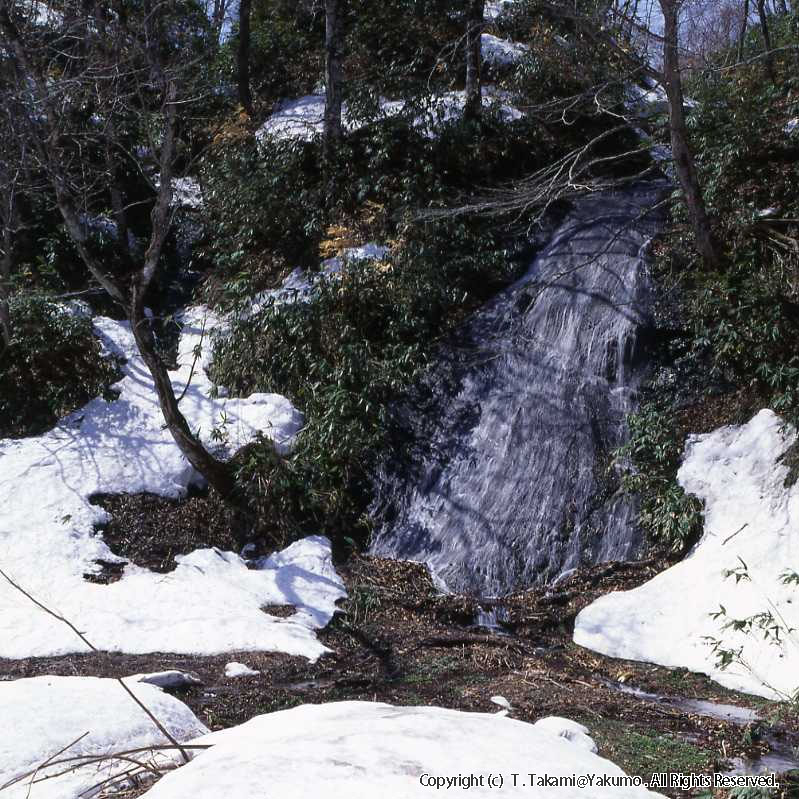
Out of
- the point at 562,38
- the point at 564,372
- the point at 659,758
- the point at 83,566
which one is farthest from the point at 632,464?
the point at 562,38

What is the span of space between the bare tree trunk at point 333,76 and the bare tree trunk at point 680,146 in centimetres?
676

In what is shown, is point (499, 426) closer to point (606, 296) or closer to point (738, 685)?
point (606, 296)

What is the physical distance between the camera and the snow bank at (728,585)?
22.0 ft

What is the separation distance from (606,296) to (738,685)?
19.7 feet

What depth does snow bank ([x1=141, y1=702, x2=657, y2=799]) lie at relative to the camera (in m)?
2.69

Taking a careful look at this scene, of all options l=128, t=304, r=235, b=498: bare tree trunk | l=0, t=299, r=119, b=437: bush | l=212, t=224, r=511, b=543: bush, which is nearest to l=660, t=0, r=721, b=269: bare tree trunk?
l=212, t=224, r=511, b=543: bush

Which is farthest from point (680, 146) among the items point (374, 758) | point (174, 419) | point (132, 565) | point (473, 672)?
point (374, 758)

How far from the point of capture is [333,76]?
14.6m

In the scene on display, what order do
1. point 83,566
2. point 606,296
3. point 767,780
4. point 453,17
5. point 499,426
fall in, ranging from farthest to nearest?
point 453,17 → point 606,296 → point 499,426 → point 83,566 → point 767,780

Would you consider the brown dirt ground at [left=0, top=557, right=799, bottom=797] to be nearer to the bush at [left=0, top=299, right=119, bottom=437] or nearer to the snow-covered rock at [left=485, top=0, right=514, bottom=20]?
the bush at [left=0, top=299, right=119, bottom=437]

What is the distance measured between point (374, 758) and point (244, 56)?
16.8 metres

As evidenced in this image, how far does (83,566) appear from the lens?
884cm

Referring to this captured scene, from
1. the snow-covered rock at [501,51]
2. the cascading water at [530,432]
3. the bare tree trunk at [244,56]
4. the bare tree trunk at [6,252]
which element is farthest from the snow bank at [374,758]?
the snow-covered rock at [501,51]

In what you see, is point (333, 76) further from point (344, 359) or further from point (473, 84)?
point (344, 359)
